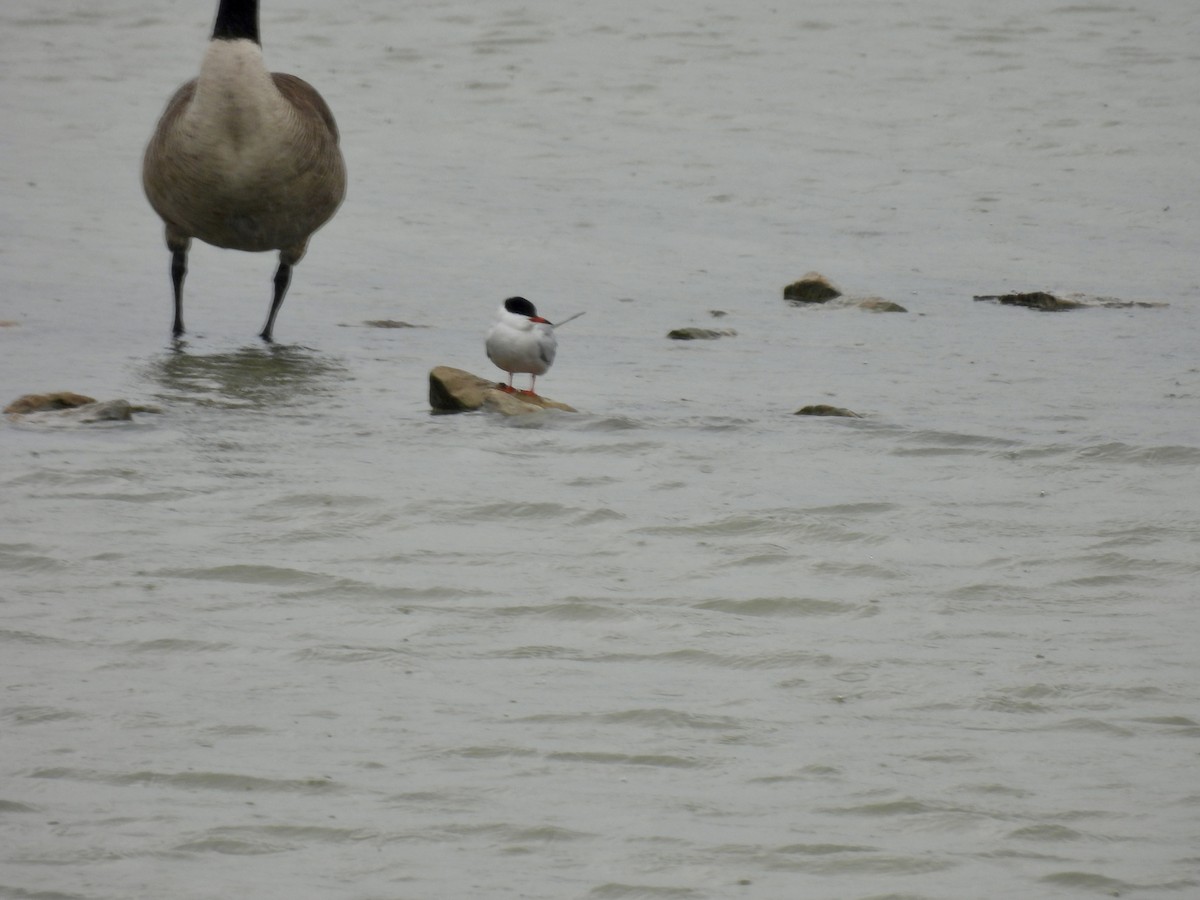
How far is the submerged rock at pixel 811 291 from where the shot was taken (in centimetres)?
1052

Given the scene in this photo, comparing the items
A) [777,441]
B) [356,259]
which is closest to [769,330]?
[777,441]

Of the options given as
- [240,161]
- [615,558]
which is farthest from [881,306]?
[615,558]

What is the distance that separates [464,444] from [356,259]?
16.6 ft

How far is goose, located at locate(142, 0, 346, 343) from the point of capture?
362 inches

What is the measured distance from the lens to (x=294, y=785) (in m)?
3.99

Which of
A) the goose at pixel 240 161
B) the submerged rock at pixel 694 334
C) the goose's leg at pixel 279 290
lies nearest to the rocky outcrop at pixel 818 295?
the submerged rock at pixel 694 334

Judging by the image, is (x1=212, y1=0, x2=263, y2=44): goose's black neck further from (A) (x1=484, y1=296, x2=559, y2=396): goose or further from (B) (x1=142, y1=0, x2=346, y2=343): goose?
(A) (x1=484, y1=296, x2=559, y2=396): goose

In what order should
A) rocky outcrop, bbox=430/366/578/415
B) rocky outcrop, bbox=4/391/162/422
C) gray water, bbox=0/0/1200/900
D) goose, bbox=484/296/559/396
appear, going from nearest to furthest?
gray water, bbox=0/0/1200/900
rocky outcrop, bbox=4/391/162/422
rocky outcrop, bbox=430/366/578/415
goose, bbox=484/296/559/396

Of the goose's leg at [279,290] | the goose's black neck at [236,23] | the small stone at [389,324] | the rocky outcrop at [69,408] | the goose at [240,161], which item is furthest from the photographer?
the small stone at [389,324]

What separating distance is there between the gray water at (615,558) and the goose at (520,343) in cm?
38

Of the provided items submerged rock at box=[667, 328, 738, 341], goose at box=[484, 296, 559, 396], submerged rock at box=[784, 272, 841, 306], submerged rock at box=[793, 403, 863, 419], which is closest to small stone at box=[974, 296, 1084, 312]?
submerged rock at box=[784, 272, 841, 306]

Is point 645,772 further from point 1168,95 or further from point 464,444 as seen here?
A: point 1168,95

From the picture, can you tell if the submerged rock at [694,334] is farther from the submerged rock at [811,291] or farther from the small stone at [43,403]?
the small stone at [43,403]

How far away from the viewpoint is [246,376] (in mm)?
8492
